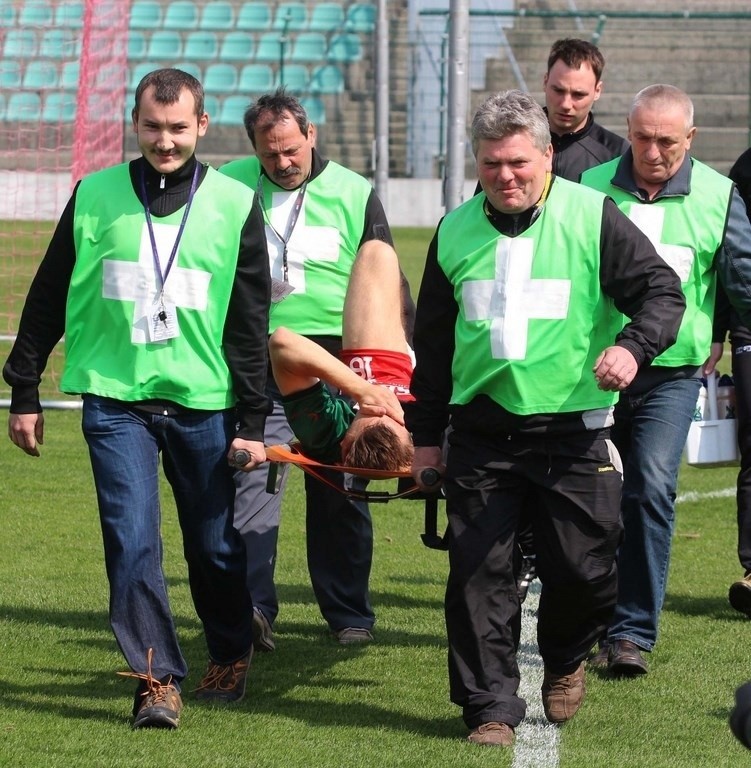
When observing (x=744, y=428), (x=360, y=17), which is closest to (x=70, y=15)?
(x=360, y=17)

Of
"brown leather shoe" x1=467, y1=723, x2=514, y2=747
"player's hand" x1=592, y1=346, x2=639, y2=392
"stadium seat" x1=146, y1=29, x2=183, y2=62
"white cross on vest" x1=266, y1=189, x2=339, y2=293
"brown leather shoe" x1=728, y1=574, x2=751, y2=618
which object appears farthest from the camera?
"stadium seat" x1=146, y1=29, x2=183, y2=62

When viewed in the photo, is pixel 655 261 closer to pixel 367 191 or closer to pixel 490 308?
pixel 490 308

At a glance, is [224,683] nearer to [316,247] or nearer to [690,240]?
[316,247]

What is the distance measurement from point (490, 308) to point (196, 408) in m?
0.93

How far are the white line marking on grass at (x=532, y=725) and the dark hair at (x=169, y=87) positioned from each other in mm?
2124

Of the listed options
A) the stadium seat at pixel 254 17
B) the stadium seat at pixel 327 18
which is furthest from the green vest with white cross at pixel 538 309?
the stadium seat at pixel 254 17

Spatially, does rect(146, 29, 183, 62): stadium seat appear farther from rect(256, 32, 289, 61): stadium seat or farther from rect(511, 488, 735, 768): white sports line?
rect(511, 488, 735, 768): white sports line

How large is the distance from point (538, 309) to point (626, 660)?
1.49m

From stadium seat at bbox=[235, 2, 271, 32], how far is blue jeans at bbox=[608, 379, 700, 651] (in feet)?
79.7

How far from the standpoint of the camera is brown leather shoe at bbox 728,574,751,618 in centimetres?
614

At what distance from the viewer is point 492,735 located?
4516 millimetres

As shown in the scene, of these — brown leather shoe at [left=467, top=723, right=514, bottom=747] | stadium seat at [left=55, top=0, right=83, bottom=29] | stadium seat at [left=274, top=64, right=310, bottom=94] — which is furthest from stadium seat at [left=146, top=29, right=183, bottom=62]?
brown leather shoe at [left=467, top=723, right=514, bottom=747]

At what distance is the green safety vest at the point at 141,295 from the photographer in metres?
4.58

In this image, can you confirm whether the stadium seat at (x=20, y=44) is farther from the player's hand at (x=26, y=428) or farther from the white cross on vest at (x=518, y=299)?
the white cross on vest at (x=518, y=299)
